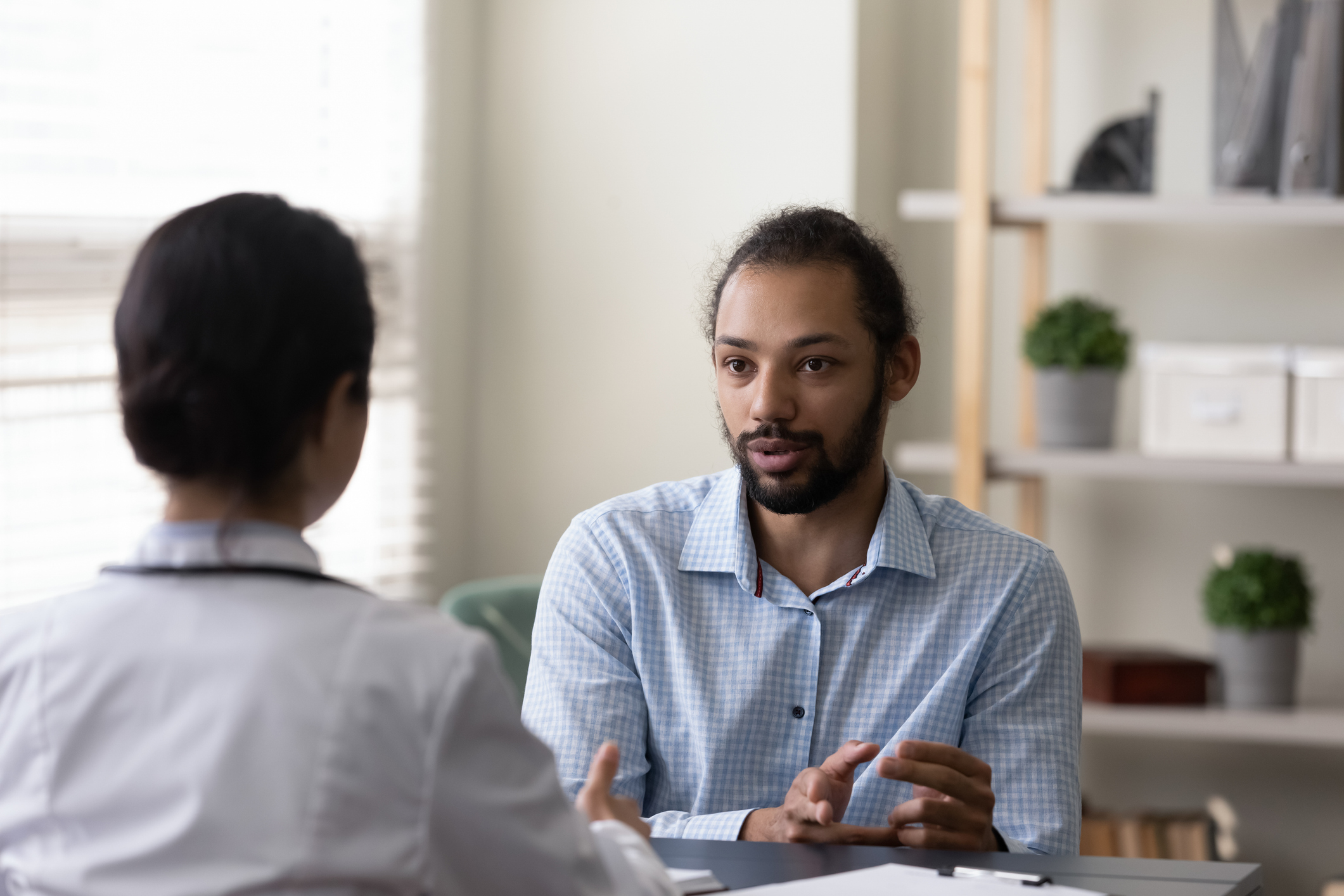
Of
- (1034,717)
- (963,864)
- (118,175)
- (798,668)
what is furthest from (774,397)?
(118,175)

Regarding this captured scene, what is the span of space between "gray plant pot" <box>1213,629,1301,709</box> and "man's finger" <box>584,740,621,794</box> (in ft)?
6.67

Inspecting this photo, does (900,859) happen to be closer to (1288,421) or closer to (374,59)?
(1288,421)

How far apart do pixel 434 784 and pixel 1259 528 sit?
8.39ft

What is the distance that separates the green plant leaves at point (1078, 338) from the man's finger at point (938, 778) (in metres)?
1.51

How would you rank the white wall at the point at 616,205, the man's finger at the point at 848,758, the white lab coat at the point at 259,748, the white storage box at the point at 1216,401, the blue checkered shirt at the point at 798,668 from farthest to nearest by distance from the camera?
the white wall at the point at 616,205, the white storage box at the point at 1216,401, the blue checkered shirt at the point at 798,668, the man's finger at the point at 848,758, the white lab coat at the point at 259,748

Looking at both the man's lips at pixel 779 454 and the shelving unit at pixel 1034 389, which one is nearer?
the man's lips at pixel 779 454

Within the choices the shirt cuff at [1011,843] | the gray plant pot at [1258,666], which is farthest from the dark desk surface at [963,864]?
the gray plant pot at [1258,666]

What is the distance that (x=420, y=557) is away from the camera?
117 inches

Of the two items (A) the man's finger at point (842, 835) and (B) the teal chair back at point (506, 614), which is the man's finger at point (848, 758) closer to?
(A) the man's finger at point (842, 835)

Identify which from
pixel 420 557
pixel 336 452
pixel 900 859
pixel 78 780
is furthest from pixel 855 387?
pixel 420 557

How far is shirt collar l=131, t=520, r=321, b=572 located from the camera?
0.82m

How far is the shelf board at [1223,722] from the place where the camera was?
257cm

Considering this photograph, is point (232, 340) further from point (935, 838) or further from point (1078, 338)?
point (1078, 338)

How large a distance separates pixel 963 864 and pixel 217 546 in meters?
0.63
